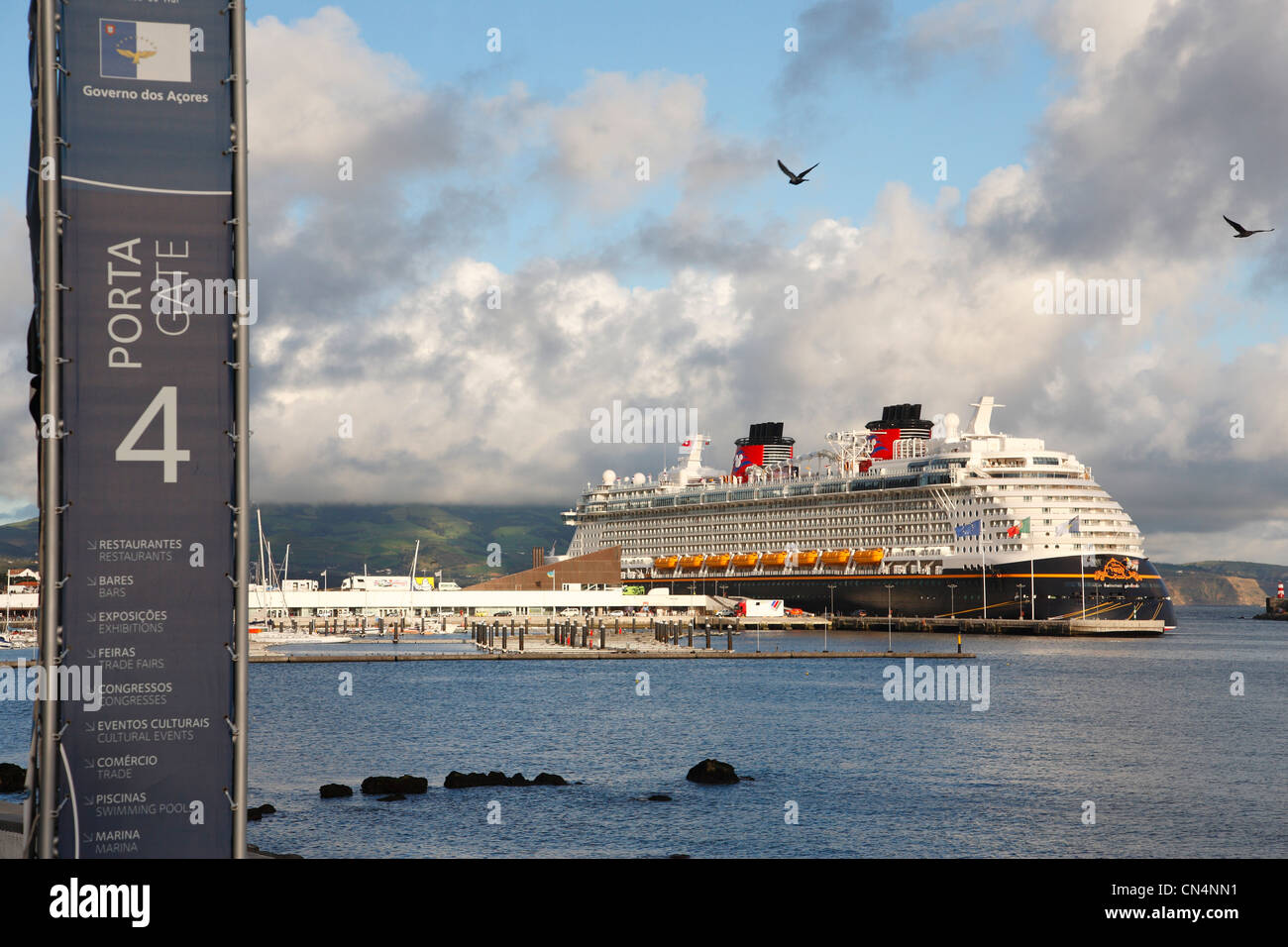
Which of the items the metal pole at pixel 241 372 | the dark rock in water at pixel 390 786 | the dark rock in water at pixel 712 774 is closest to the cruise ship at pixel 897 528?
the dark rock in water at pixel 712 774

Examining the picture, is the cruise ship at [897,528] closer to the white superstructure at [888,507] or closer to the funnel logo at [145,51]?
the white superstructure at [888,507]

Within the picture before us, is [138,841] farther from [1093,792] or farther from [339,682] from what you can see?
[339,682]

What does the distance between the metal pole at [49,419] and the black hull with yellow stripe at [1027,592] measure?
8246cm

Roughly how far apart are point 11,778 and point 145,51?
22397mm

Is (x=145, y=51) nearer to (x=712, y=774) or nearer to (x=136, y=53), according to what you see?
(x=136, y=53)

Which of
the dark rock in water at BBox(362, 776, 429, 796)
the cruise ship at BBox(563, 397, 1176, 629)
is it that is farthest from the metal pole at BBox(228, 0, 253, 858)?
the cruise ship at BBox(563, 397, 1176, 629)

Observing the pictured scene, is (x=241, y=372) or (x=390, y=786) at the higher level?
(x=241, y=372)

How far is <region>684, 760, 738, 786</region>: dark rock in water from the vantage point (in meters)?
27.5

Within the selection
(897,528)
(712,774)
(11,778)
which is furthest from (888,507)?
(11,778)

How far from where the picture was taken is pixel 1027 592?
84.4 meters

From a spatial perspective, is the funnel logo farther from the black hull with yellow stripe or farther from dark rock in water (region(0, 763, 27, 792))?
the black hull with yellow stripe

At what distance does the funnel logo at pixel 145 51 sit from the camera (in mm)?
6762
